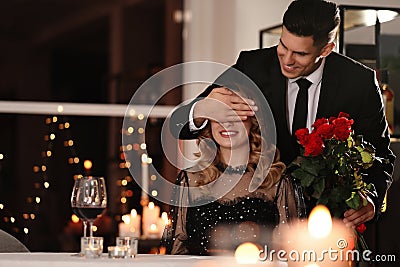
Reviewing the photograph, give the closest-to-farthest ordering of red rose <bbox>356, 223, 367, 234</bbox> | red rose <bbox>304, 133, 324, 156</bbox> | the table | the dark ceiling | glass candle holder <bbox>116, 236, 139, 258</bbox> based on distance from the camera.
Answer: the table
glass candle holder <bbox>116, 236, 139, 258</bbox>
red rose <bbox>304, 133, 324, 156</bbox>
red rose <bbox>356, 223, 367, 234</bbox>
the dark ceiling

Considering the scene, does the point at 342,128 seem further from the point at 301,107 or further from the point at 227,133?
the point at 301,107

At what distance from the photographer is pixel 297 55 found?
3766 millimetres

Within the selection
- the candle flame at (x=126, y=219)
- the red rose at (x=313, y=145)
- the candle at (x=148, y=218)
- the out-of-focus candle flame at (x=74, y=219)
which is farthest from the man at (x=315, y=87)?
the out-of-focus candle flame at (x=74, y=219)

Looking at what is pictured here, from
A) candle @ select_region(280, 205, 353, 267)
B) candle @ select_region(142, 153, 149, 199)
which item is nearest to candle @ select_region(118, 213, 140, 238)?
candle @ select_region(142, 153, 149, 199)

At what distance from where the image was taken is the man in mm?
3688

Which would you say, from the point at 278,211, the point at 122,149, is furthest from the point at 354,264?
the point at 122,149

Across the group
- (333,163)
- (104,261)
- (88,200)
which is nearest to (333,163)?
(333,163)

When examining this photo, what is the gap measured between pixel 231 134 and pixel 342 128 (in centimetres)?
40

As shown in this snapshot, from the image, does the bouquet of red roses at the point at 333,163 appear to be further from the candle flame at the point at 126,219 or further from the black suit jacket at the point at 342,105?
the candle flame at the point at 126,219

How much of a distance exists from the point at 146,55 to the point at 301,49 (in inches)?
71.2

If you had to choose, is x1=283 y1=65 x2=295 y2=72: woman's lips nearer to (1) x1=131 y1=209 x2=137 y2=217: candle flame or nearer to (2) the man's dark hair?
(2) the man's dark hair

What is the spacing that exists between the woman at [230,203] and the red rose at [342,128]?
0.74ft

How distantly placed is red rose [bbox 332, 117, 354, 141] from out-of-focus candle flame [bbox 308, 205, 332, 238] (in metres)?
0.27

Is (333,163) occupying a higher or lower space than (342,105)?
lower
